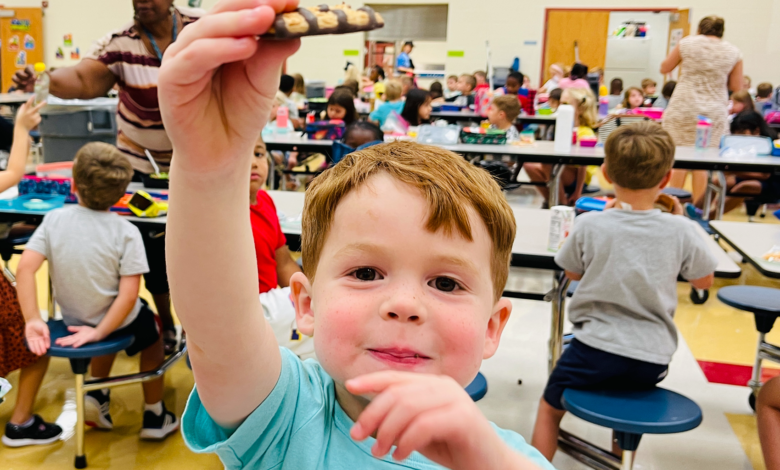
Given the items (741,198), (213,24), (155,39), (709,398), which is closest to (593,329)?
(709,398)

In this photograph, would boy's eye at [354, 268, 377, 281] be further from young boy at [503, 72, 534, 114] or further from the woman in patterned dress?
young boy at [503, 72, 534, 114]

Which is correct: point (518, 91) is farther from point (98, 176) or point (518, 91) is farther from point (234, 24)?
point (234, 24)

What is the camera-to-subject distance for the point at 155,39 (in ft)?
10.1

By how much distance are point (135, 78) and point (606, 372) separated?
2288mm

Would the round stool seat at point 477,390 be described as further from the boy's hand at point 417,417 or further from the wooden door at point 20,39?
the wooden door at point 20,39

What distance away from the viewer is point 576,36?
13.8 metres

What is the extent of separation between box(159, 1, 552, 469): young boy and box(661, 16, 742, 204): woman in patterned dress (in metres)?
5.57

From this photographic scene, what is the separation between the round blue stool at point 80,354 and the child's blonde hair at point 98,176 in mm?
485

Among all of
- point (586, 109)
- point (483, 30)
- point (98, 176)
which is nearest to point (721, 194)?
point (586, 109)

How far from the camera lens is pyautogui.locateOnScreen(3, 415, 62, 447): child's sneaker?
263 cm

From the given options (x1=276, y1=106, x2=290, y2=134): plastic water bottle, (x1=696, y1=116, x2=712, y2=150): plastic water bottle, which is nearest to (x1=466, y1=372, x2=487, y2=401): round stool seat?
(x1=696, y1=116, x2=712, y2=150): plastic water bottle

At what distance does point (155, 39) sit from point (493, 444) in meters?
2.91

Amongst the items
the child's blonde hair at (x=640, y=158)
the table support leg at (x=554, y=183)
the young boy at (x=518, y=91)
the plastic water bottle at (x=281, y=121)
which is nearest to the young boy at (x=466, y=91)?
the young boy at (x=518, y=91)

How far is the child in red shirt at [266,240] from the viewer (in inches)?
99.3
